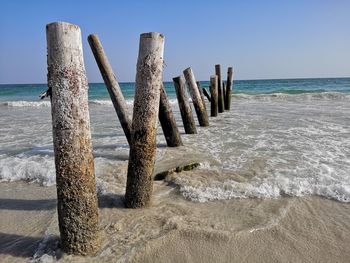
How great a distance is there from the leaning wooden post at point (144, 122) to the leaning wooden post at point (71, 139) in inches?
30.0

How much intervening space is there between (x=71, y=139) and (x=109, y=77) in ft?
9.59

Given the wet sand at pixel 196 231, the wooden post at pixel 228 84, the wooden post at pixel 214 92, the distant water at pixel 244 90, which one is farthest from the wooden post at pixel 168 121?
the distant water at pixel 244 90

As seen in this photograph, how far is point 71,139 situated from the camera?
2441 millimetres

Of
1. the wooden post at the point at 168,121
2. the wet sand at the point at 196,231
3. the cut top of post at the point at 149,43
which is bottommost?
the wet sand at the point at 196,231

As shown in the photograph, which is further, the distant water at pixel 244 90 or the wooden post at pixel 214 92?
the distant water at pixel 244 90

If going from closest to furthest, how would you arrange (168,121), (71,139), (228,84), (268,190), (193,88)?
(71,139) < (268,190) < (168,121) < (193,88) < (228,84)

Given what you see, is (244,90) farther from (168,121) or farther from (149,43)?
(149,43)

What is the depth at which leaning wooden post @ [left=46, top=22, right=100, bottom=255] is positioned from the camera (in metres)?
2.40

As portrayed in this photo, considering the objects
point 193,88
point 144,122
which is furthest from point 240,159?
point 193,88

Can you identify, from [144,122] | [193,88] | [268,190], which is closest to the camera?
[144,122]

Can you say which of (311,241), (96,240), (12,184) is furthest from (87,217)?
(12,184)

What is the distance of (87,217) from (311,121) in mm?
8942

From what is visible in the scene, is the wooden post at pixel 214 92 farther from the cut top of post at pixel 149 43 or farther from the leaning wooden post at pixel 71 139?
the leaning wooden post at pixel 71 139

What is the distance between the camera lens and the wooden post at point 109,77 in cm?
509
